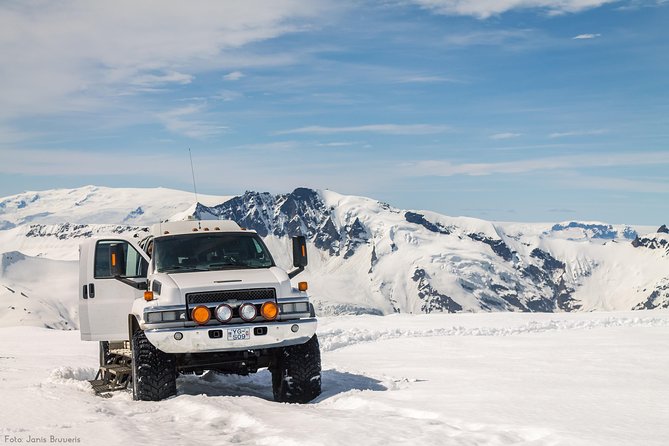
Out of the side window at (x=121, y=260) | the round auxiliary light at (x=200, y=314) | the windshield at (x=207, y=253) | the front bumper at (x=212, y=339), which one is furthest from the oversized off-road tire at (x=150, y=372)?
the side window at (x=121, y=260)

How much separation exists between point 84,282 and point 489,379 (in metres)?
6.64

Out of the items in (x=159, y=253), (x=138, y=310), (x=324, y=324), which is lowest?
(x=324, y=324)

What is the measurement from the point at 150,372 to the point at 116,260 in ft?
5.48

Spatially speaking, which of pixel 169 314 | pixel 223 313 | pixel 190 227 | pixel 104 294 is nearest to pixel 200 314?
pixel 223 313

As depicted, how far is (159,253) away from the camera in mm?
11383

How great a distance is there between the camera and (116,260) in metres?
10.9

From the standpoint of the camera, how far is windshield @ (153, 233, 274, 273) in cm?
1127

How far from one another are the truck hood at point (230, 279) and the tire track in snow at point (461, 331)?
9.14 metres

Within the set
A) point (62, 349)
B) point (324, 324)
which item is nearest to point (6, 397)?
point (62, 349)

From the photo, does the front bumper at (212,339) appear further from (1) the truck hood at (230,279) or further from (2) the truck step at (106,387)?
(2) the truck step at (106,387)

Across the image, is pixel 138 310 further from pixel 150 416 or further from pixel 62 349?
pixel 62 349

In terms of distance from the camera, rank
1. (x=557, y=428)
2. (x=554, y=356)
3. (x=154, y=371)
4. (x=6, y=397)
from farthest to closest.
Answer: (x=554, y=356) < (x=6, y=397) < (x=154, y=371) < (x=557, y=428)

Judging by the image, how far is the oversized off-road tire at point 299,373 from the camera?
1073 cm

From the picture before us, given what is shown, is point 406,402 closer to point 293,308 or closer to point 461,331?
point 293,308
